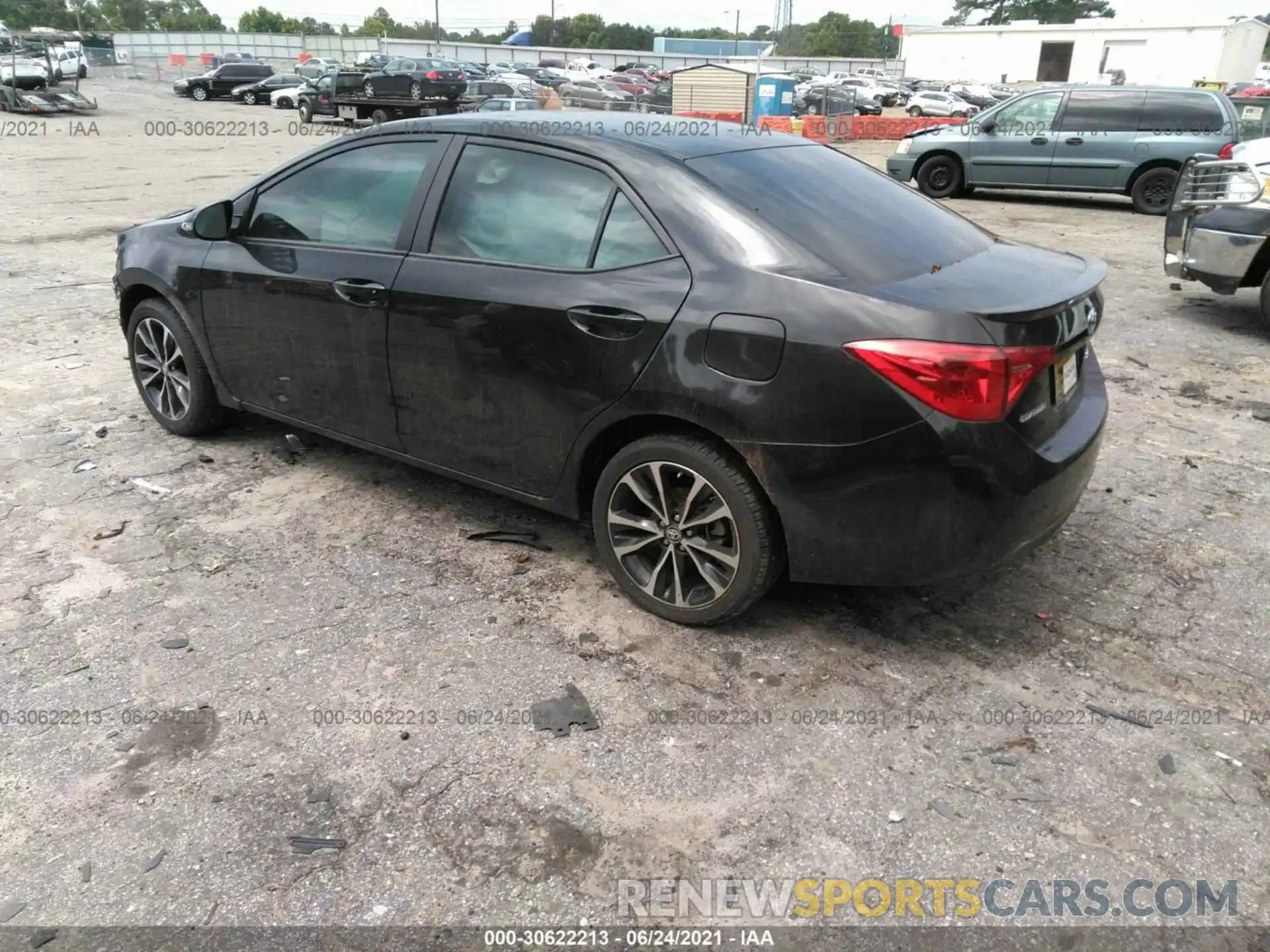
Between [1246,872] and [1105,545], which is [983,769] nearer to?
[1246,872]

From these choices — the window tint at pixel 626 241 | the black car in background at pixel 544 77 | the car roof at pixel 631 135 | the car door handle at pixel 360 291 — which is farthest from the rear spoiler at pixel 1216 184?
the black car in background at pixel 544 77

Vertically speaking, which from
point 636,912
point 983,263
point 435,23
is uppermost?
point 435,23

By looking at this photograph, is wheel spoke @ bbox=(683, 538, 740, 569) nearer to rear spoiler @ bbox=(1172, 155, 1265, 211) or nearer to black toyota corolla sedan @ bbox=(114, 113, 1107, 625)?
black toyota corolla sedan @ bbox=(114, 113, 1107, 625)

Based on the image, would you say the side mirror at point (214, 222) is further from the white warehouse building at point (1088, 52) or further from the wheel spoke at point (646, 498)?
the white warehouse building at point (1088, 52)

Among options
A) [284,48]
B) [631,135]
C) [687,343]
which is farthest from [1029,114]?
[284,48]

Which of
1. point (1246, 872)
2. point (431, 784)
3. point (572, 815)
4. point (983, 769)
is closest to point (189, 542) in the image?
point (431, 784)

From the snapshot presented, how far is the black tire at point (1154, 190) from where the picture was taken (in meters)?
13.3

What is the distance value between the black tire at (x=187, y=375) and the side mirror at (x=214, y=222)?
0.59m

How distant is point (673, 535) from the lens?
10.6 ft

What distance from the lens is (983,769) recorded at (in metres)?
2.64

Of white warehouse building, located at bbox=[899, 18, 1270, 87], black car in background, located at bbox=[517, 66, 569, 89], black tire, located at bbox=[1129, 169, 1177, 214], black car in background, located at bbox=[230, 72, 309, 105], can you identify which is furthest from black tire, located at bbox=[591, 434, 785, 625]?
white warehouse building, located at bbox=[899, 18, 1270, 87]

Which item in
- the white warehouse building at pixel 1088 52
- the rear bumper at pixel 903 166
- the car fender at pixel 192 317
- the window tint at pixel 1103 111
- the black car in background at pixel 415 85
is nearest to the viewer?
the car fender at pixel 192 317

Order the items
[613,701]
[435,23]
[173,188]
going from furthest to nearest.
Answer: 1. [435,23]
2. [173,188]
3. [613,701]

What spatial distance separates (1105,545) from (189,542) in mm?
3880
